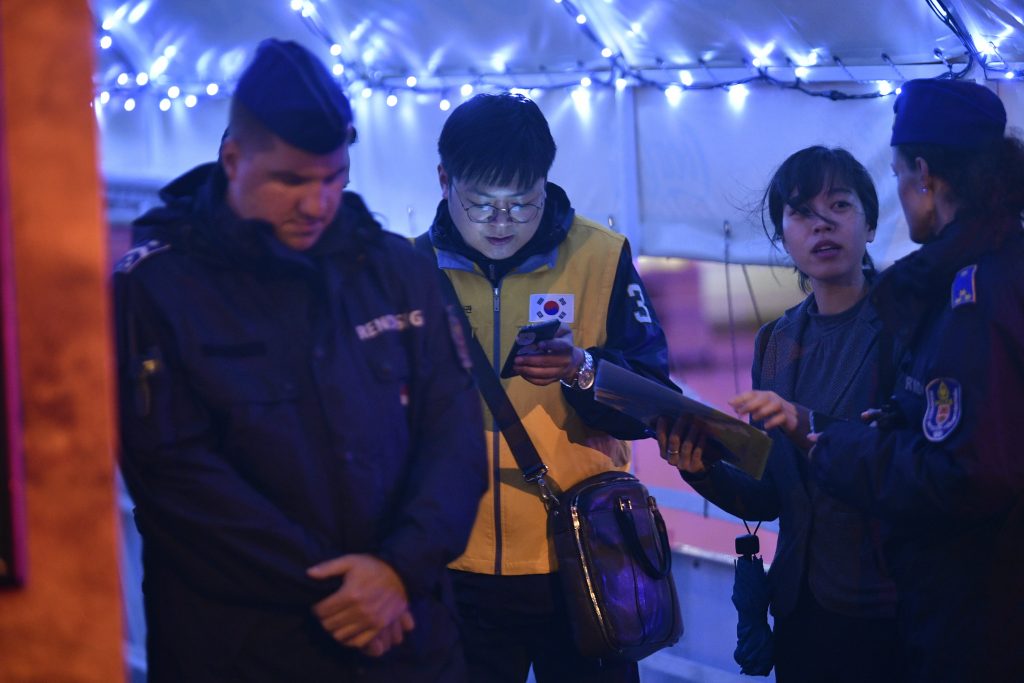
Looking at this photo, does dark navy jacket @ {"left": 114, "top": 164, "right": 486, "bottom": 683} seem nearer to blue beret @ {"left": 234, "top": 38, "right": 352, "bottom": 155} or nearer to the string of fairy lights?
blue beret @ {"left": 234, "top": 38, "right": 352, "bottom": 155}

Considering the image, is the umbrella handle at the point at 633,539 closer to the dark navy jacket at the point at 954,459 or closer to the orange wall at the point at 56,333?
the dark navy jacket at the point at 954,459

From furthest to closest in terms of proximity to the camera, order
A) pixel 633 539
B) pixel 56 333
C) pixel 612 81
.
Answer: pixel 612 81 → pixel 633 539 → pixel 56 333

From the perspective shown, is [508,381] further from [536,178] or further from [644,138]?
[644,138]

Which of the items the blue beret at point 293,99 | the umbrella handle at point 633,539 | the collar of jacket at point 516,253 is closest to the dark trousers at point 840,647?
the umbrella handle at point 633,539

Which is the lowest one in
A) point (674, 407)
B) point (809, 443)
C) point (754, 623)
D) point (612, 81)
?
point (754, 623)

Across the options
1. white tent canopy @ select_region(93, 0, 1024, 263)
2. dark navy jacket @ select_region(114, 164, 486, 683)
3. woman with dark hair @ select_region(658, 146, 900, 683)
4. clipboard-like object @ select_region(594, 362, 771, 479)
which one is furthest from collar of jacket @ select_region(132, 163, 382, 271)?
white tent canopy @ select_region(93, 0, 1024, 263)

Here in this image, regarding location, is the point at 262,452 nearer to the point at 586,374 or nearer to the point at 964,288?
the point at 586,374

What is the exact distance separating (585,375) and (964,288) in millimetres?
865

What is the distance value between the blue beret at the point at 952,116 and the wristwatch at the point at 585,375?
2.83 feet

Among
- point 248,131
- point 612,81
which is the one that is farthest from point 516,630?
point 612,81

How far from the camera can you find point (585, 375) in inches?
99.6

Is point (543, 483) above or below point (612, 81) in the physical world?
below

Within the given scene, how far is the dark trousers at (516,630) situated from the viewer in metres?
2.59

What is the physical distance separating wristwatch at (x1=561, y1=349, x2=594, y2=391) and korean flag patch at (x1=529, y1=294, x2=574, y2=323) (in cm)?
17
